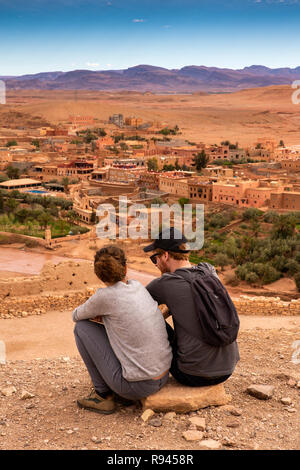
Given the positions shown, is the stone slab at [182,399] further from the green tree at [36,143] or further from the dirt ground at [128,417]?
the green tree at [36,143]

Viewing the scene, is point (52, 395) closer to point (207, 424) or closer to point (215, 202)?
point (207, 424)

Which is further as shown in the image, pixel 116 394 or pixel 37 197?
pixel 37 197

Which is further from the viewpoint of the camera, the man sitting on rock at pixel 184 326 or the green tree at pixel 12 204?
the green tree at pixel 12 204

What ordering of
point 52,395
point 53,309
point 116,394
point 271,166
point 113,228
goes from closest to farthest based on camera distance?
point 116,394 < point 52,395 < point 53,309 < point 113,228 < point 271,166

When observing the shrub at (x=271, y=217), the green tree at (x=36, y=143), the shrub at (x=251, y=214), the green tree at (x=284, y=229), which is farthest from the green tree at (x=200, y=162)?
the green tree at (x=36, y=143)

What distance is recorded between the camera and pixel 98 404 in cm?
396

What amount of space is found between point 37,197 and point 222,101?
11155cm

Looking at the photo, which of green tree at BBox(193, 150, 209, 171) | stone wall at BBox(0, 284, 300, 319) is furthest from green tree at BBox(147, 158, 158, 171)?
stone wall at BBox(0, 284, 300, 319)

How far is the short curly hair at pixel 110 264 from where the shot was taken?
3688mm

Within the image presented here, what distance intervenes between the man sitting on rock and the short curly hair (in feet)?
0.95

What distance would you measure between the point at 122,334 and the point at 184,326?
1.43ft

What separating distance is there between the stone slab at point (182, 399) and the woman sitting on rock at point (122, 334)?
0.07 m

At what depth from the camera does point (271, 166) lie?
1570 inches
